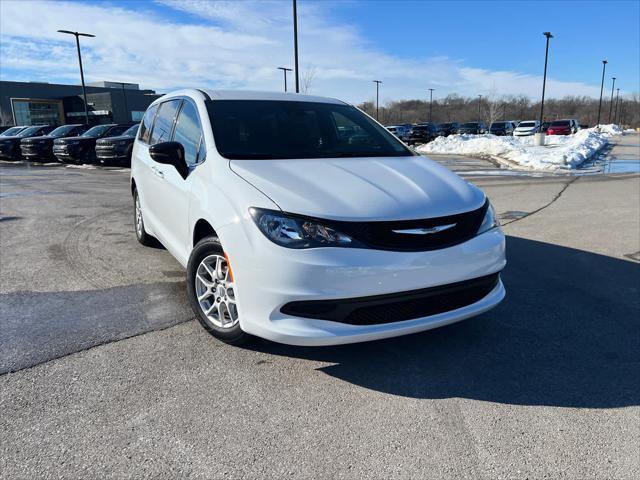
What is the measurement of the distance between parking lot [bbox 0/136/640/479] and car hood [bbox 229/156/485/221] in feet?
3.27

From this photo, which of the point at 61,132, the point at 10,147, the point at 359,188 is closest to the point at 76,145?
the point at 61,132

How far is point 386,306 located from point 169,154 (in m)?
1.99

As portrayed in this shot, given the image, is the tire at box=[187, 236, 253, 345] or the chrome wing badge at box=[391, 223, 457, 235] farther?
the tire at box=[187, 236, 253, 345]

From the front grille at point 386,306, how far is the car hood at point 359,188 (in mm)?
452

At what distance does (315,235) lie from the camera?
2768 millimetres

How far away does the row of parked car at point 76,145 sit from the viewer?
18078 millimetres

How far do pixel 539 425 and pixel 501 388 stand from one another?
36cm

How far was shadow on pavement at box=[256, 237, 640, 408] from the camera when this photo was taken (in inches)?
113

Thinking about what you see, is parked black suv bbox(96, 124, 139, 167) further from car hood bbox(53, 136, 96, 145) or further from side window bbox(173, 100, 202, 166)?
side window bbox(173, 100, 202, 166)

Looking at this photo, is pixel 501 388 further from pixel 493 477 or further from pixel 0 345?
pixel 0 345

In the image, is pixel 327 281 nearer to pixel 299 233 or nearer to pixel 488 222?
pixel 299 233

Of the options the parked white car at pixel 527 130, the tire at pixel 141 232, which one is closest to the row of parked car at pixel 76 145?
the tire at pixel 141 232

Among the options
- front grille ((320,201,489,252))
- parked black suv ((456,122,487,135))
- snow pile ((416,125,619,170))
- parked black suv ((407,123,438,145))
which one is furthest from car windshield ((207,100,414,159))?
parked black suv ((456,122,487,135))

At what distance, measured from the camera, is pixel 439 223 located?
2971 mm
